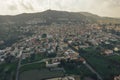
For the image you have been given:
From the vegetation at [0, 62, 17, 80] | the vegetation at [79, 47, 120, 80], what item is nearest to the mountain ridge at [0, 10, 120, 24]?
the vegetation at [79, 47, 120, 80]

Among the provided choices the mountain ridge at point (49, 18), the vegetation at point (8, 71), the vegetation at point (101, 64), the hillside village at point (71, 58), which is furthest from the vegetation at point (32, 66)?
the mountain ridge at point (49, 18)

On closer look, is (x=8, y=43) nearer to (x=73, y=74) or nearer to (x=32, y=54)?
(x=32, y=54)

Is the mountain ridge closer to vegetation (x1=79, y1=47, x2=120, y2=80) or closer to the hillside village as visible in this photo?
the hillside village

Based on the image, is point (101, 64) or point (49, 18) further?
point (49, 18)

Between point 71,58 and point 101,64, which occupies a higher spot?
point 71,58

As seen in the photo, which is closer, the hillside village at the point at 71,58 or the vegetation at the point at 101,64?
the vegetation at the point at 101,64

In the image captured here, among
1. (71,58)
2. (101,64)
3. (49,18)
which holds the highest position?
(49,18)

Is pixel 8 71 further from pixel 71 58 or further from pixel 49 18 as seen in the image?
pixel 49 18

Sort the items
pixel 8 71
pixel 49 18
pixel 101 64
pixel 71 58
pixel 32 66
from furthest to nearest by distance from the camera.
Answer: pixel 49 18 → pixel 71 58 → pixel 32 66 → pixel 101 64 → pixel 8 71

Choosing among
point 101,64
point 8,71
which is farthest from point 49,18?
point 101,64

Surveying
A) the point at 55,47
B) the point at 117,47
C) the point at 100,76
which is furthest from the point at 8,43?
the point at 100,76

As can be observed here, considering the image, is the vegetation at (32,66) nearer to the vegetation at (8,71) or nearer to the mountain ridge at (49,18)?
the vegetation at (8,71)

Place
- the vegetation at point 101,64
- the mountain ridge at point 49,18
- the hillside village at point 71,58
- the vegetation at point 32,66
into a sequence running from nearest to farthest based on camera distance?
the vegetation at point 101,64 < the hillside village at point 71,58 < the vegetation at point 32,66 < the mountain ridge at point 49,18

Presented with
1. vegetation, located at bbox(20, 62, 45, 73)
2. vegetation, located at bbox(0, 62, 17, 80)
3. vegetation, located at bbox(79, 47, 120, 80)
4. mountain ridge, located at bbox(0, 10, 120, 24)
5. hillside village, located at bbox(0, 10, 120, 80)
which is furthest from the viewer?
mountain ridge, located at bbox(0, 10, 120, 24)
